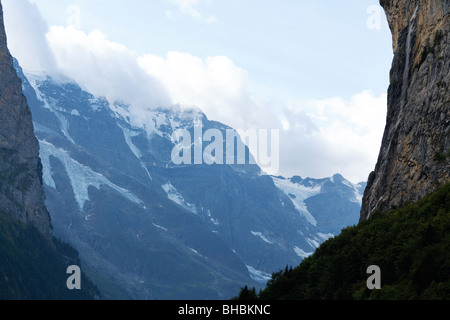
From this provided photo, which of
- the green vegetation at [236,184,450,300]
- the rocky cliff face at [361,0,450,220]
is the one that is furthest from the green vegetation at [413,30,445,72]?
the green vegetation at [236,184,450,300]

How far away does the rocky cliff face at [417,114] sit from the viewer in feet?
246

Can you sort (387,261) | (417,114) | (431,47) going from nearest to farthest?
(387,261) → (417,114) → (431,47)

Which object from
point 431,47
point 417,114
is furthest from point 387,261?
point 431,47

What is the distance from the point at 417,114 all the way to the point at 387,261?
2504 cm

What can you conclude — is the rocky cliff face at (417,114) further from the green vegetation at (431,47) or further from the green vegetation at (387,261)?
the green vegetation at (387,261)

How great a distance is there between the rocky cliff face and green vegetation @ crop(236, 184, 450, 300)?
476cm

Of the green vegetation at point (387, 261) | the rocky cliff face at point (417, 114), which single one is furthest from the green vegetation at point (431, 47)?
the green vegetation at point (387, 261)

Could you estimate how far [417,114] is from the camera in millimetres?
80688

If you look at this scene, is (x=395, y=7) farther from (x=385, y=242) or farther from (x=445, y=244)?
(x=445, y=244)

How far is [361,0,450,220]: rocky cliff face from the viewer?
7512 cm

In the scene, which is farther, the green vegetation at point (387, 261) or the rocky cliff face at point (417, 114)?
the rocky cliff face at point (417, 114)

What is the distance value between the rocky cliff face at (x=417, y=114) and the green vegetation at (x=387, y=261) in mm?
4759

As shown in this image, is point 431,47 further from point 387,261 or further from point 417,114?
point 387,261

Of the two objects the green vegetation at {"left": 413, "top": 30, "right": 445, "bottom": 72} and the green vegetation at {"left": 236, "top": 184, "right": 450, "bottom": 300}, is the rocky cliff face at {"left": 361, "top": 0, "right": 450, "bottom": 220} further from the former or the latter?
the green vegetation at {"left": 236, "top": 184, "right": 450, "bottom": 300}
